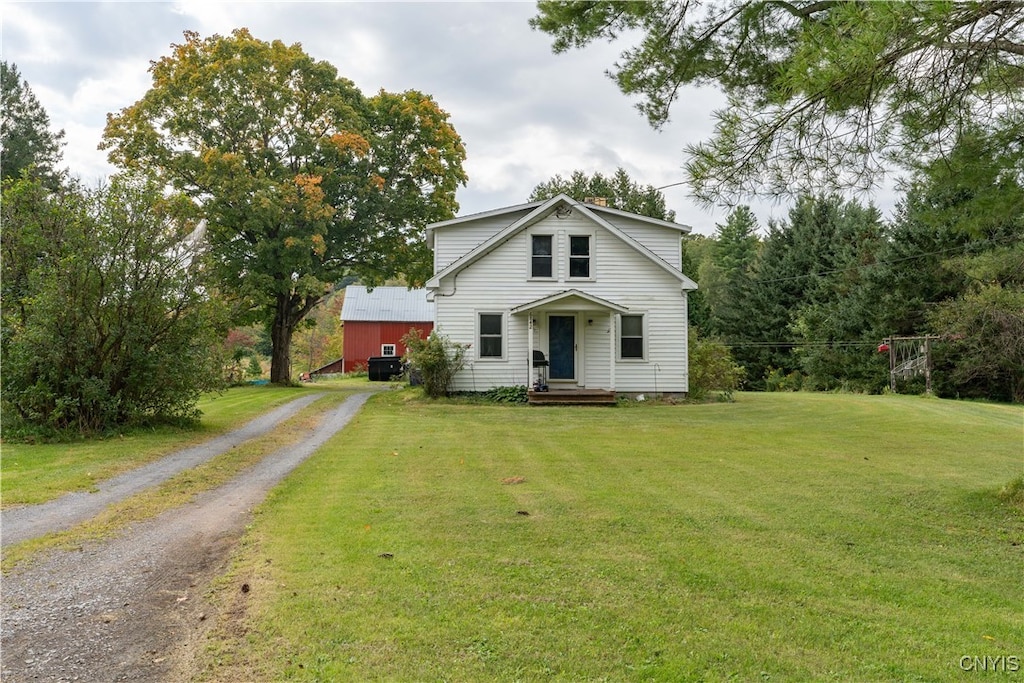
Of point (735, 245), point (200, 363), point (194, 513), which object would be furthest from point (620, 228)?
point (735, 245)

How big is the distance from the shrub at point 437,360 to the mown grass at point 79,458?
555cm

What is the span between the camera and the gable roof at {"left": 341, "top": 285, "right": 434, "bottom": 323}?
134 ft

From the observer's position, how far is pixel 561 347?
19469mm

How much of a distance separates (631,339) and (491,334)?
4.16m

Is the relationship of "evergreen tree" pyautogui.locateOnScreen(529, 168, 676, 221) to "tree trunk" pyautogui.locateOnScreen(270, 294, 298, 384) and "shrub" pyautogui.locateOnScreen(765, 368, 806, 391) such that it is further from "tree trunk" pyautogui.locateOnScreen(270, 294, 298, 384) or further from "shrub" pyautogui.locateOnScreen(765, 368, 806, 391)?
"tree trunk" pyautogui.locateOnScreen(270, 294, 298, 384)

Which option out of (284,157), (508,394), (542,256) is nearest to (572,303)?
(542,256)

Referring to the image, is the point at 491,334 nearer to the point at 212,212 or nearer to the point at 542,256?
the point at 542,256

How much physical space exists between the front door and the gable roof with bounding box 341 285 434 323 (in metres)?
22.0

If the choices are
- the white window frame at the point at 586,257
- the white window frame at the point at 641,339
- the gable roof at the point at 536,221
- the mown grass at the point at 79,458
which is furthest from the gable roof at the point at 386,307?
the mown grass at the point at 79,458

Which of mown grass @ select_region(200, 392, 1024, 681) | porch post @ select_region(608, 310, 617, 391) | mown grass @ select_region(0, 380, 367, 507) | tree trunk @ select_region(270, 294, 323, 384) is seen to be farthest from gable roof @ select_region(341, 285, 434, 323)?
mown grass @ select_region(200, 392, 1024, 681)

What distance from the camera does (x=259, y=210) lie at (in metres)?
22.9

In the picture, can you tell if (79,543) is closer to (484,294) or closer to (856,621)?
(856,621)

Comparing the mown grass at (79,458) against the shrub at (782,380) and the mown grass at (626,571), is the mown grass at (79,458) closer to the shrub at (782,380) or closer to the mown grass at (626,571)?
the mown grass at (626,571)

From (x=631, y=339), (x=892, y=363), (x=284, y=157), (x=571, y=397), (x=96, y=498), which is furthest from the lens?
(x=892, y=363)
